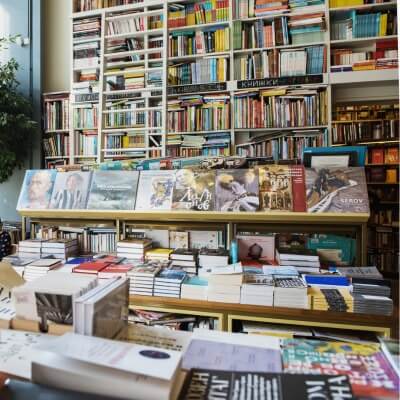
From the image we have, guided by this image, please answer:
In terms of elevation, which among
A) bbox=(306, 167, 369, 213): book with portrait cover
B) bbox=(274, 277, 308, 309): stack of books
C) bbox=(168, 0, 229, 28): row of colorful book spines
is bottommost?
bbox=(274, 277, 308, 309): stack of books

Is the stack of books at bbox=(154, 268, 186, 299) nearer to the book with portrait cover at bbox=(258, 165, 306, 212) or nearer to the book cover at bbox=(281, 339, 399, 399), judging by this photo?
the book with portrait cover at bbox=(258, 165, 306, 212)

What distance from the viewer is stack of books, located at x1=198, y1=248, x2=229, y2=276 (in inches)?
69.6

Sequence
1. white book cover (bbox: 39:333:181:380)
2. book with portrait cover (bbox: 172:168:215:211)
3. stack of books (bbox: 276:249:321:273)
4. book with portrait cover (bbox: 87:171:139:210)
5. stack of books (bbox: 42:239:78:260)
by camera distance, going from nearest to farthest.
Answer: white book cover (bbox: 39:333:181:380) → stack of books (bbox: 276:249:321:273) → book with portrait cover (bbox: 172:168:215:211) → book with portrait cover (bbox: 87:171:139:210) → stack of books (bbox: 42:239:78:260)

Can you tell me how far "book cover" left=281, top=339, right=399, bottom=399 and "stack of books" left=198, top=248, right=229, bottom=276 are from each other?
2.89 ft

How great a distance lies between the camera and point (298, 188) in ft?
5.69

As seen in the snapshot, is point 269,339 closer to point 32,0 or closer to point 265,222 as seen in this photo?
point 265,222

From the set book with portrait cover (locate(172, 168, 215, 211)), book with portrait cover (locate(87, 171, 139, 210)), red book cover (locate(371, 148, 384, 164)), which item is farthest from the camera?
red book cover (locate(371, 148, 384, 164))

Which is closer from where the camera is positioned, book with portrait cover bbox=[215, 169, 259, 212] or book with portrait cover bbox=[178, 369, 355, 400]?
book with portrait cover bbox=[178, 369, 355, 400]

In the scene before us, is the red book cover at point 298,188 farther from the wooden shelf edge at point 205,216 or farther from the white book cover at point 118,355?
the white book cover at point 118,355

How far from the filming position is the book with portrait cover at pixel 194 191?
5.95 ft

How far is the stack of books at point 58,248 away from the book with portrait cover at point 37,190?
0.77ft

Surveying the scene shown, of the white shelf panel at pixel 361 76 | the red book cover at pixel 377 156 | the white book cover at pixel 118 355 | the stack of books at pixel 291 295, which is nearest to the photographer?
the white book cover at pixel 118 355

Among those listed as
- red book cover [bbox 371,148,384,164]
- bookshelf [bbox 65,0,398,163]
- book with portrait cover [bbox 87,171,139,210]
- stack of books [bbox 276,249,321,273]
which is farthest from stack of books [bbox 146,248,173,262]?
red book cover [bbox 371,148,384,164]

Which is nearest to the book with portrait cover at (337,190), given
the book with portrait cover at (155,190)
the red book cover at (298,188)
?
the red book cover at (298,188)
